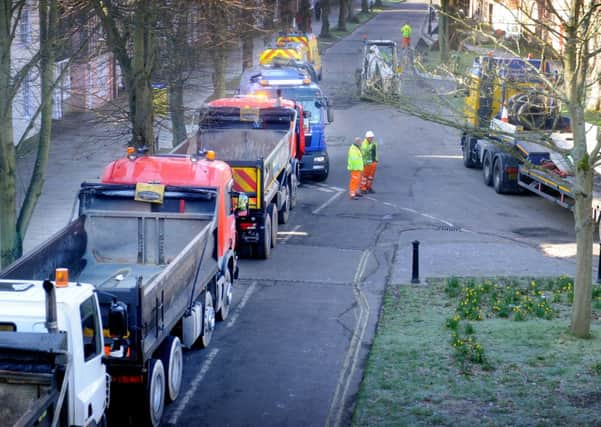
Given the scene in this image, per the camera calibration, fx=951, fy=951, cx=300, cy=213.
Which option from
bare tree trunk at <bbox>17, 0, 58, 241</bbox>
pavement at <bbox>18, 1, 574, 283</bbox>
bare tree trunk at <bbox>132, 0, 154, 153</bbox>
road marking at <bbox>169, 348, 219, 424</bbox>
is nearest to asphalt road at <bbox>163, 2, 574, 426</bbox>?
road marking at <bbox>169, 348, 219, 424</bbox>

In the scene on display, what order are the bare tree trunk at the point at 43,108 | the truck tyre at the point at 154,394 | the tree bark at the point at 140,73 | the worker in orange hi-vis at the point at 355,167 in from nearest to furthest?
the truck tyre at the point at 154,394, the bare tree trunk at the point at 43,108, the tree bark at the point at 140,73, the worker in orange hi-vis at the point at 355,167

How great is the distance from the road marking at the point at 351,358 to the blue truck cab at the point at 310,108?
26.7ft

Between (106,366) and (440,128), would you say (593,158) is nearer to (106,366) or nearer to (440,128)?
(106,366)

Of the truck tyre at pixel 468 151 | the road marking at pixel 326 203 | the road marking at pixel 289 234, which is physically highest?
the truck tyre at pixel 468 151

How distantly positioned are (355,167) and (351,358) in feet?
36.4

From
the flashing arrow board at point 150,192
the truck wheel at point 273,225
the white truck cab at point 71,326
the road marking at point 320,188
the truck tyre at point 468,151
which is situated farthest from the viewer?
the truck tyre at point 468,151

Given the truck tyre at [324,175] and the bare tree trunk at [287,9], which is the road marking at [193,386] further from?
the bare tree trunk at [287,9]

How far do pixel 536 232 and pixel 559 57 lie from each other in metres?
9.89

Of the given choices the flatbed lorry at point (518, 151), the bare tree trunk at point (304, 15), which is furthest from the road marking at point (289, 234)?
the bare tree trunk at point (304, 15)

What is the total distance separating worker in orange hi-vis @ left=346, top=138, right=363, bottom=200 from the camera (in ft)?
77.2

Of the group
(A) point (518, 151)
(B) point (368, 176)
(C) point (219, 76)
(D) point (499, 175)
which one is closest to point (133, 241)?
(B) point (368, 176)

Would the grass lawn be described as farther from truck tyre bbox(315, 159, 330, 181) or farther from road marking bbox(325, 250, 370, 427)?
truck tyre bbox(315, 159, 330, 181)

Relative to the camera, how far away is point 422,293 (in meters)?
16.1

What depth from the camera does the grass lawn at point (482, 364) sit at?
10258mm
